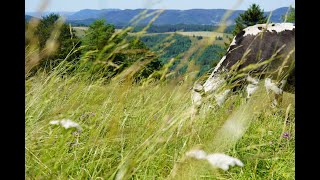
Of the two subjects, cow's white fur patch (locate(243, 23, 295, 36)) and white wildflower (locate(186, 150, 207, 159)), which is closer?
white wildflower (locate(186, 150, 207, 159))

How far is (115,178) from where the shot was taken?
189cm

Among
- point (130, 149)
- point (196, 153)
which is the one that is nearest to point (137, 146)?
point (130, 149)

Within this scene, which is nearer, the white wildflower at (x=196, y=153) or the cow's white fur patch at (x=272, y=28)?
the white wildflower at (x=196, y=153)

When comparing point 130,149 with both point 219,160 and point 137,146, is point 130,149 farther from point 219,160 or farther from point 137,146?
point 219,160

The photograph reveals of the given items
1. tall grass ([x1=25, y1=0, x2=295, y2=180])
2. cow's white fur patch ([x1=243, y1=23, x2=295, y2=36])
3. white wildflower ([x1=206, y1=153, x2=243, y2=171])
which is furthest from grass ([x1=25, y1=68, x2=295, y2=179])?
cow's white fur patch ([x1=243, y1=23, x2=295, y2=36])

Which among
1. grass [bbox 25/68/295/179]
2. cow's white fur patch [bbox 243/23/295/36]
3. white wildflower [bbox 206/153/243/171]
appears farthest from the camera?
cow's white fur patch [bbox 243/23/295/36]

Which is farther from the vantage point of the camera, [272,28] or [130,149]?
[272,28]

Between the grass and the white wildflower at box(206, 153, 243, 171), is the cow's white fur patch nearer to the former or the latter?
the grass

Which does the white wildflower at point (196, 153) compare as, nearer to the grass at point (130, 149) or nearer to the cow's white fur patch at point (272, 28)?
the grass at point (130, 149)

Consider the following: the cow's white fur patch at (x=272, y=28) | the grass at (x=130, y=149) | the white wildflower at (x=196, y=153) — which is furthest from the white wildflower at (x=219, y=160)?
the cow's white fur patch at (x=272, y=28)

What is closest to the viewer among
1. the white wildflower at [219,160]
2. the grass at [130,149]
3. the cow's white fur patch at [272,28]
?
the white wildflower at [219,160]
